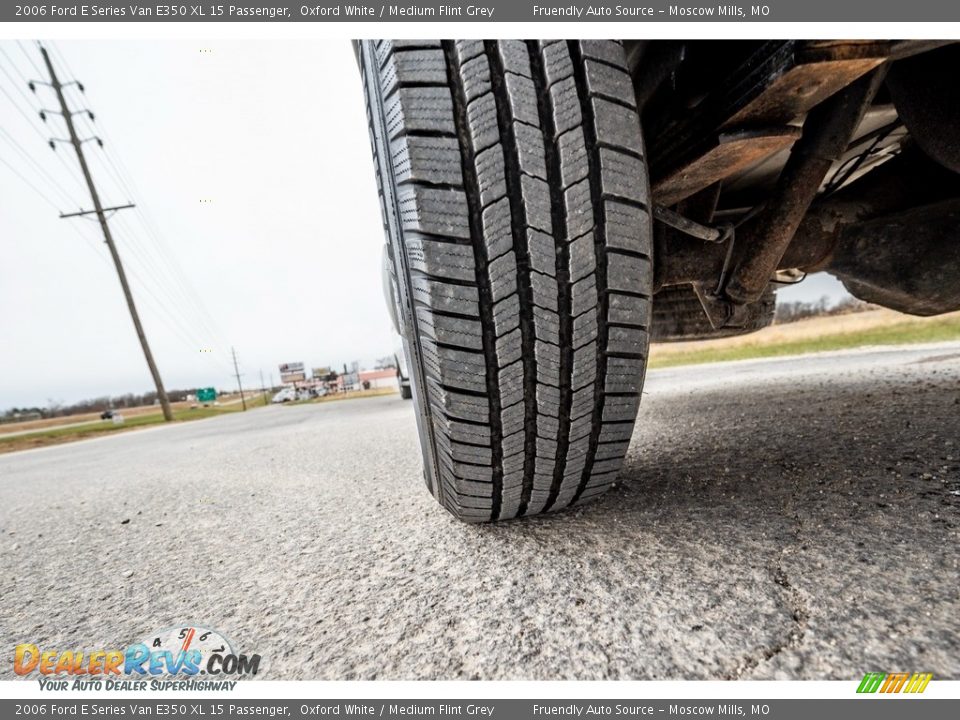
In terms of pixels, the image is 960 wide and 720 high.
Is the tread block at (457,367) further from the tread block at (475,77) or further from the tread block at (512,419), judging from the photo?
the tread block at (475,77)

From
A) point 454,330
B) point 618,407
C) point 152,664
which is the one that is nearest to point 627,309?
point 618,407

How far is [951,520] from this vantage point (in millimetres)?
654

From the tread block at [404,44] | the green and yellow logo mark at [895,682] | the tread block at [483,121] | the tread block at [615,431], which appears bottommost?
the green and yellow logo mark at [895,682]

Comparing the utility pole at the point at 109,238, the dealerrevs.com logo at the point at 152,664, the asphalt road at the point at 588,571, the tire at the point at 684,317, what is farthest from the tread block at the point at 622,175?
the utility pole at the point at 109,238

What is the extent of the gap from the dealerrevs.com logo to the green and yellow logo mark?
66 centimetres

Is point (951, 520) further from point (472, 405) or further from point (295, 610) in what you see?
point (295, 610)

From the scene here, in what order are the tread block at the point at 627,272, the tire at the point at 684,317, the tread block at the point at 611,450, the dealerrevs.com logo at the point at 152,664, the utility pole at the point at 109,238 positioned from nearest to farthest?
1. the dealerrevs.com logo at the point at 152,664
2. the tread block at the point at 627,272
3. the tread block at the point at 611,450
4. the tire at the point at 684,317
5. the utility pole at the point at 109,238

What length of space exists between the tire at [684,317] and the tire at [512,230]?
1205mm

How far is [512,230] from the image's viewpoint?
1.97ft

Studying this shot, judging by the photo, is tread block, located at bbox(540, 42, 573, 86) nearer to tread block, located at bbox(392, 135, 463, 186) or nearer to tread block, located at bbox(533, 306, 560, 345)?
tread block, located at bbox(392, 135, 463, 186)

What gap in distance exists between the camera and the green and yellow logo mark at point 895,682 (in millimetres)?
421

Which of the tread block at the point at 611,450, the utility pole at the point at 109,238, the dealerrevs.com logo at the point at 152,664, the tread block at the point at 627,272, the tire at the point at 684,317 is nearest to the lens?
the dealerrevs.com logo at the point at 152,664

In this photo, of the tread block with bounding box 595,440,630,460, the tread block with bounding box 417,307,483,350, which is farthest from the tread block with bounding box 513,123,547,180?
the tread block with bounding box 595,440,630,460

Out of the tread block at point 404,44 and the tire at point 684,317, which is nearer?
the tread block at point 404,44
